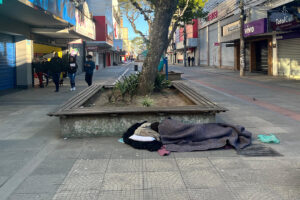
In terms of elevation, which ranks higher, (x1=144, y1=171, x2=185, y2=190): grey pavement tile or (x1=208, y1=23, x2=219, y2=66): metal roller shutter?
(x1=208, y1=23, x2=219, y2=66): metal roller shutter

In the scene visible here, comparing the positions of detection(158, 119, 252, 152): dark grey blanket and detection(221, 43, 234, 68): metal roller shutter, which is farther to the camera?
detection(221, 43, 234, 68): metal roller shutter

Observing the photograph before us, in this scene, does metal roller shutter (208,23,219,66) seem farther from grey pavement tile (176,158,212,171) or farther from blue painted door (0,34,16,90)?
grey pavement tile (176,158,212,171)

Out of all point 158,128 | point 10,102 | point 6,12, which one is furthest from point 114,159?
point 6,12

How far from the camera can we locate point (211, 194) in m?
3.68

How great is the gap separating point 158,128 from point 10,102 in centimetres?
741

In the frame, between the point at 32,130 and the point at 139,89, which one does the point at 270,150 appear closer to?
the point at 139,89

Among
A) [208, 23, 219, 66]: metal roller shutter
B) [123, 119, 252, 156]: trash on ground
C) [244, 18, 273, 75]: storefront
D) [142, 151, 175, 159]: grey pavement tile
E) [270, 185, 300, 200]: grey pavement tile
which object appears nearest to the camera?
[270, 185, 300, 200]: grey pavement tile

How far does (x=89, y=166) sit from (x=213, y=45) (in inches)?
1595

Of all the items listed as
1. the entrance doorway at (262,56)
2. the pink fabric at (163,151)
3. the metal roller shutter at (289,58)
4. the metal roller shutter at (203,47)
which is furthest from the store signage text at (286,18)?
the metal roller shutter at (203,47)

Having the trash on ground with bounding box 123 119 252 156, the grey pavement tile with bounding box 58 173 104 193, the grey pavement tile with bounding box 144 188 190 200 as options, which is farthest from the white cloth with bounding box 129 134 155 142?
the grey pavement tile with bounding box 144 188 190 200

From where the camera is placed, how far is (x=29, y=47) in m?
16.3

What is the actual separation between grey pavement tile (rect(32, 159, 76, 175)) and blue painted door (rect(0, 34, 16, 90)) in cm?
1121

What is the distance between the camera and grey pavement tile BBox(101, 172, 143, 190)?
3.91 meters

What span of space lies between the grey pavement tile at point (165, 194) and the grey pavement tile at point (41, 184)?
1165 mm
